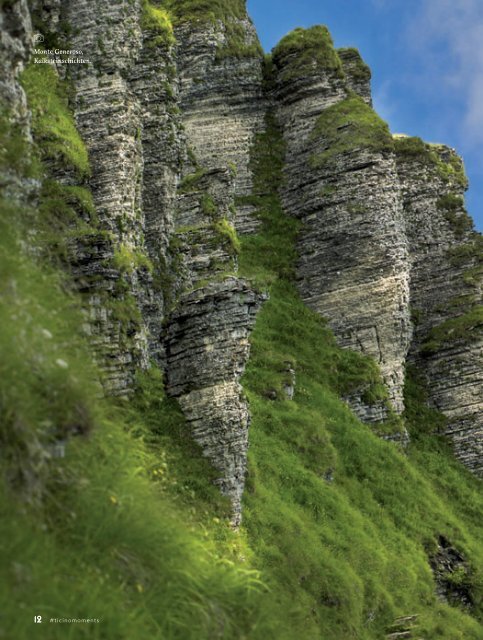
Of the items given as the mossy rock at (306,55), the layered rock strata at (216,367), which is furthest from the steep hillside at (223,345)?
the mossy rock at (306,55)

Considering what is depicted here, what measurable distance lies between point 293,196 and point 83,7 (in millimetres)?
17458

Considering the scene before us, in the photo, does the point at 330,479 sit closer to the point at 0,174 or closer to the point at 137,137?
the point at 137,137

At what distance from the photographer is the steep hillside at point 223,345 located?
8.00 meters

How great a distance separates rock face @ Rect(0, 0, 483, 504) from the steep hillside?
11cm

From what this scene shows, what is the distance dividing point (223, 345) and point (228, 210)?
12685 millimetres

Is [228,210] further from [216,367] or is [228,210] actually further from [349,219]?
[216,367]

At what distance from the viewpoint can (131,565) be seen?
793 cm

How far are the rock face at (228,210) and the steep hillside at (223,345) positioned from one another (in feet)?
0.37

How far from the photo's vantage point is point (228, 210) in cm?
3291

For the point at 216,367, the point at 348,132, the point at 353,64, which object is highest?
the point at 353,64

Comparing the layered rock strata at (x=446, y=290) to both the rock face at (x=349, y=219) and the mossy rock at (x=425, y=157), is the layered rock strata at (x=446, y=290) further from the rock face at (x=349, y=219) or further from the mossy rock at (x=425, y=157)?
the rock face at (x=349, y=219)

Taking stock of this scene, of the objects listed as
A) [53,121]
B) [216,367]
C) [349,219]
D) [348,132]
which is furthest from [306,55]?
[216,367]

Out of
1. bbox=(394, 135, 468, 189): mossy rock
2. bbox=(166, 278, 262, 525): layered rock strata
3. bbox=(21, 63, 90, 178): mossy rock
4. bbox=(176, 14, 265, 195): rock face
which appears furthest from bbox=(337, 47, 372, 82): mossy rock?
bbox=(166, 278, 262, 525): layered rock strata

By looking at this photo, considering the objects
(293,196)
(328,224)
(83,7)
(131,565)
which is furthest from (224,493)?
(293,196)
